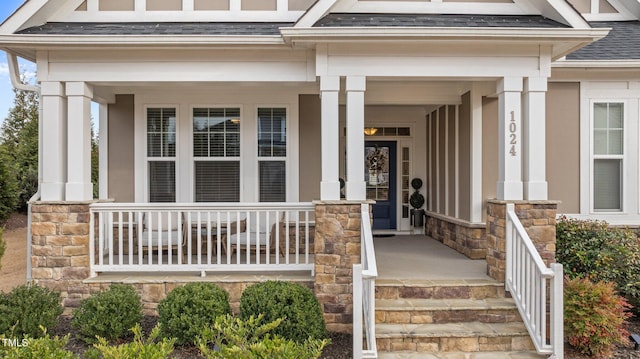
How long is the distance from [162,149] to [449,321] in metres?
5.21

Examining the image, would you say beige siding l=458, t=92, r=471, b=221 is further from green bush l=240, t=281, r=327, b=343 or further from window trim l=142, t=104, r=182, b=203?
window trim l=142, t=104, r=182, b=203

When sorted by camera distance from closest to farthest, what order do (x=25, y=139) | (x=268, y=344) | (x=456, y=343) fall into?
(x=268, y=344) → (x=456, y=343) → (x=25, y=139)

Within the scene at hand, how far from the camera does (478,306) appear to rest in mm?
4789

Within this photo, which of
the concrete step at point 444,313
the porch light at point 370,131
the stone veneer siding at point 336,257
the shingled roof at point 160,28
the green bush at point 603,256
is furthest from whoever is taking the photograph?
the porch light at point 370,131

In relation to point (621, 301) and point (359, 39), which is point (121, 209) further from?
point (621, 301)

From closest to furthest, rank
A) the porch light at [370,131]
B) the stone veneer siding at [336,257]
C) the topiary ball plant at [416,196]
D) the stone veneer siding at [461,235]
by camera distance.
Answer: the stone veneer siding at [336,257] < the stone veneer siding at [461,235] < the topiary ball plant at [416,196] < the porch light at [370,131]

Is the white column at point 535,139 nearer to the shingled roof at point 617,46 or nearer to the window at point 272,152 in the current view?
the shingled roof at point 617,46

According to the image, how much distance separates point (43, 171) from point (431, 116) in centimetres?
689

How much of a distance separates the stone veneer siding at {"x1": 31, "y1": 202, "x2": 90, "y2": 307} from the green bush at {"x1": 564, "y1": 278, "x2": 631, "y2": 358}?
226 inches

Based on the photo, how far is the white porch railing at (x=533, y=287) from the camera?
165 inches

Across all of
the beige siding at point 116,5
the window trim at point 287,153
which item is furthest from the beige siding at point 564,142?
the beige siding at point 116,5

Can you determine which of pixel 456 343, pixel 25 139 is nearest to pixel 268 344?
pixel 456 343

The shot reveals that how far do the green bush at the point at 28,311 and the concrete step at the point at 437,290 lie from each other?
3663mm

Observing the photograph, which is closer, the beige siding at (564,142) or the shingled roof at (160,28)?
the shingled roof at (160,28)
